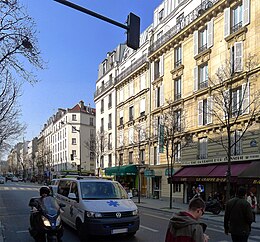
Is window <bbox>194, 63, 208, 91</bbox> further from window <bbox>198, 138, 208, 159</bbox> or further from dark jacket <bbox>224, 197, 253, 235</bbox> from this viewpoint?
dark jacket <bbox>224, 197, 253, 235</bbox>

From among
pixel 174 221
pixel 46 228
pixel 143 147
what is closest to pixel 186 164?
pixel 143 147

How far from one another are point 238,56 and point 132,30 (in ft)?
56.7

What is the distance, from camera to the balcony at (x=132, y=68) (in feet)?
133

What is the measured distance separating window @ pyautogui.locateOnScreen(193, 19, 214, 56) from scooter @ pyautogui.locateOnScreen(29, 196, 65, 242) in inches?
855

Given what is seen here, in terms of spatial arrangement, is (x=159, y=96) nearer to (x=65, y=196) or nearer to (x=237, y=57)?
(x=237, y=57)

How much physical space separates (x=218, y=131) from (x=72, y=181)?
623 inches

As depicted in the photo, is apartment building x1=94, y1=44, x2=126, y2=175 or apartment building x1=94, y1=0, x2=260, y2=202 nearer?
apartment building x1=94, y1=0, x2=260, y2=202

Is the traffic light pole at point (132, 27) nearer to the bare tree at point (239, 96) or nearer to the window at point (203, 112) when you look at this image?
the bare tree at point (239, 96)

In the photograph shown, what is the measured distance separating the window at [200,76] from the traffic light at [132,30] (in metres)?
20.4

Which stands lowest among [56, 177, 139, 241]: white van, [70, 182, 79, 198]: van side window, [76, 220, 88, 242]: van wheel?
[76, 220, 88, 242]: van wheel

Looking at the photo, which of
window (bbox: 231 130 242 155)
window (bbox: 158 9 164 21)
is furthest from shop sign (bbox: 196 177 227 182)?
window (bbox: 158 9 164 21)

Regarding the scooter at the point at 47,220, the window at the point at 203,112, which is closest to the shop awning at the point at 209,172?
the window at the point at 203,112

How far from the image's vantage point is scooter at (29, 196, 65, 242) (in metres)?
7.76

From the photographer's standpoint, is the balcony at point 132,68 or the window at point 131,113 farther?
the window at point 131,113
